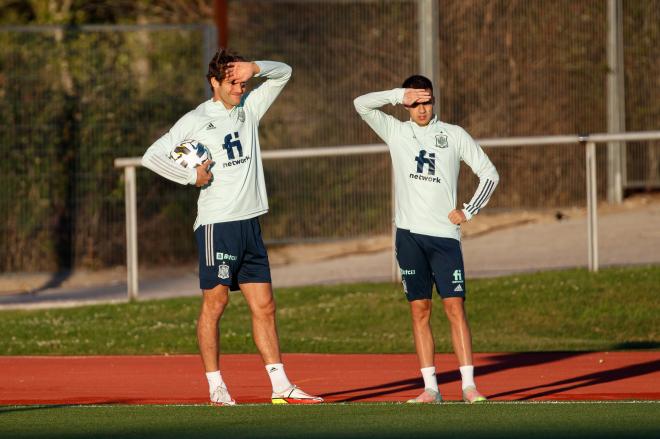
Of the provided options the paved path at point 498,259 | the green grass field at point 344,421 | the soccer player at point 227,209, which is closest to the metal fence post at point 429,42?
the paved path at point 498,259

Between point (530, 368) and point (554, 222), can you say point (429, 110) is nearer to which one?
point (530, 368)

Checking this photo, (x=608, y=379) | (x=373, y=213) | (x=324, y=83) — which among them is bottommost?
(x=608, y=379)

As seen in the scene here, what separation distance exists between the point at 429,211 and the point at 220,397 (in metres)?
1.91

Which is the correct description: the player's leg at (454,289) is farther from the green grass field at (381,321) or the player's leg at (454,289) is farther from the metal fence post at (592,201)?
the metal fence post at (592,201)

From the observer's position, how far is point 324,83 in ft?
71.5

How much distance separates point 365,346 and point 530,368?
2.60 m

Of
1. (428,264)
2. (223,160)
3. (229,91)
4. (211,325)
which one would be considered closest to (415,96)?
(428,264)

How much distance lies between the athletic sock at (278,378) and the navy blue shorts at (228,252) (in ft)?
1.96

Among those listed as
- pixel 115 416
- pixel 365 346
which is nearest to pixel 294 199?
pixel 365 346

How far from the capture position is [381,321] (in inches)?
634

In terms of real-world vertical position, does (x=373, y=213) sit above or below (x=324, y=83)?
below

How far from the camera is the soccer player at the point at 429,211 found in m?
9.91

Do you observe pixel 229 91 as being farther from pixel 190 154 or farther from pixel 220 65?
pixel 190 154

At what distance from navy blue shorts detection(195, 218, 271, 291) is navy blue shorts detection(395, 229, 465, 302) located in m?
0.99
